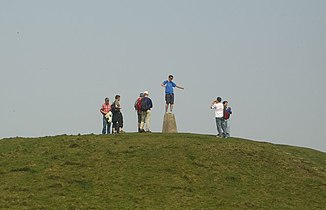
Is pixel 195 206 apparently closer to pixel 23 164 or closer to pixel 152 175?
pixel 152 175

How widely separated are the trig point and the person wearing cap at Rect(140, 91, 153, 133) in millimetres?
1574

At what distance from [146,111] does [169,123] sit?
8.05 feet

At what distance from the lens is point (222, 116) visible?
110ft

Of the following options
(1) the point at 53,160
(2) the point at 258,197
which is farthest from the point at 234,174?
(1) the point at 53,160

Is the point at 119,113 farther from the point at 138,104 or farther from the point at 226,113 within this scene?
the point at 226,113

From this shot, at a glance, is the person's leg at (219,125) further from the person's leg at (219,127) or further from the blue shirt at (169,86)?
the blue shirt at (169,86)

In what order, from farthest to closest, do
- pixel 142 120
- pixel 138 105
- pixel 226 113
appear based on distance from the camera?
pixel 226 113 → pixel 142 120 → pixel 138 105

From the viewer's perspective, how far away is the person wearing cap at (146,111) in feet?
110

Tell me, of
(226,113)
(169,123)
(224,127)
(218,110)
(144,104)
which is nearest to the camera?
(218,110)

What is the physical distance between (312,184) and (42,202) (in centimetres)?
1271

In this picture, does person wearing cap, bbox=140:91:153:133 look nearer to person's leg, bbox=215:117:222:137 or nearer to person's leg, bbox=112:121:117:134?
person's leg, bbox=112:121:117:134

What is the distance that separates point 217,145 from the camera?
31422 millimetres

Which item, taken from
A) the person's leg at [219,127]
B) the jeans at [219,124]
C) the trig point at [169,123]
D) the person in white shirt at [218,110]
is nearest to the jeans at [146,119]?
the trig point at [169,123]

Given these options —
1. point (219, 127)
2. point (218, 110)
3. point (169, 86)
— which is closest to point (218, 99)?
point (218, 110)
